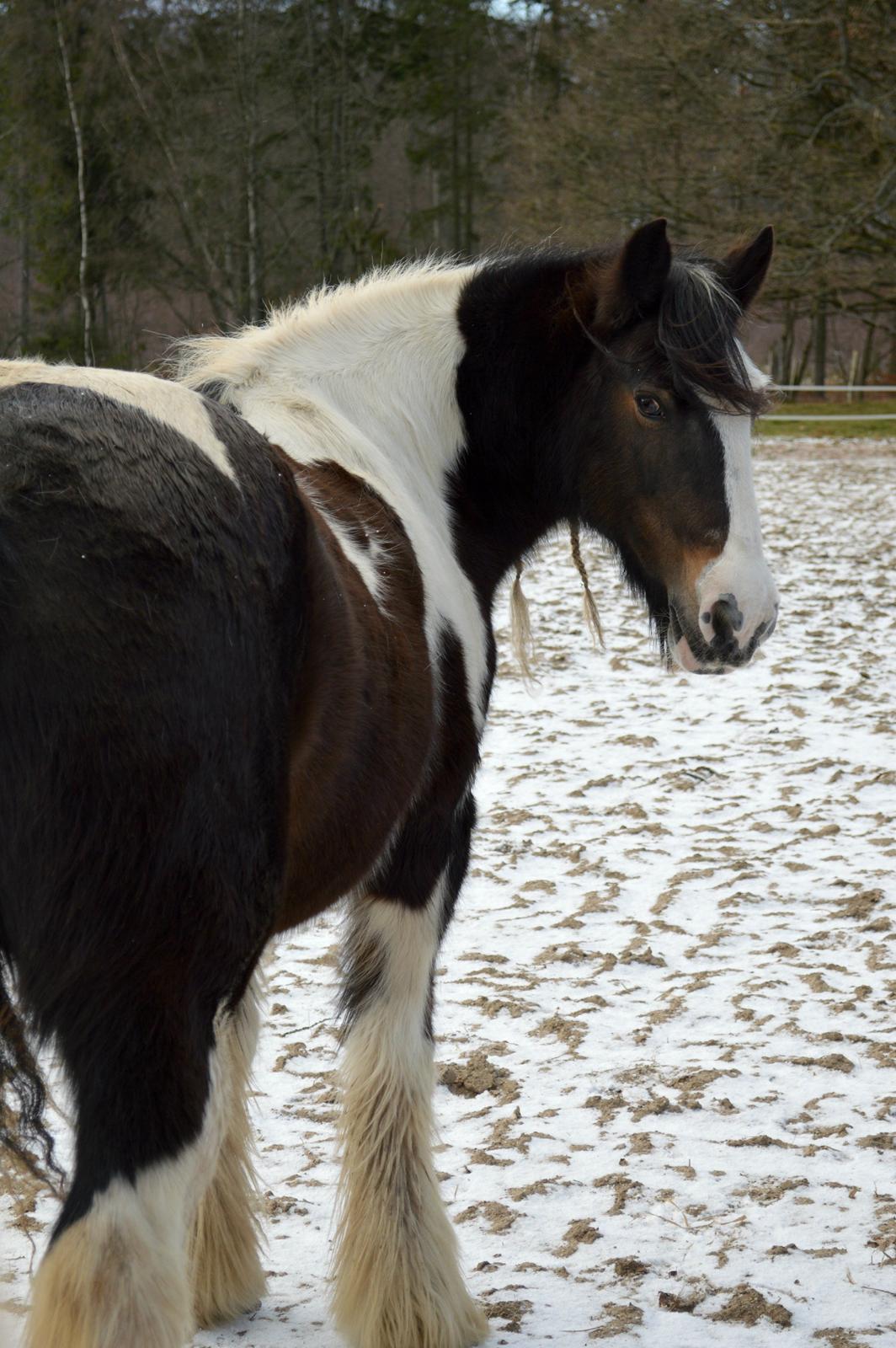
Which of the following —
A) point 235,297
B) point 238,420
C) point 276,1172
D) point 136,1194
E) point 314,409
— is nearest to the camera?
point 136,1194

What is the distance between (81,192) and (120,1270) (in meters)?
21.8

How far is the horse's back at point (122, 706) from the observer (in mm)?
1482

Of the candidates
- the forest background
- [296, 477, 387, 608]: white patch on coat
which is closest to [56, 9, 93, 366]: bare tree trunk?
the forest background

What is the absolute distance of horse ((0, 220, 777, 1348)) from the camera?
1.52 m

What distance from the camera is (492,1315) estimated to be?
8.49ft

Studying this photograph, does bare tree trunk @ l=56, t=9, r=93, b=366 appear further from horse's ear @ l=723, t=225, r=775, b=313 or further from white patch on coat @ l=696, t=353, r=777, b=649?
white patch on coat @ l=696, t=353, r=777, b=649

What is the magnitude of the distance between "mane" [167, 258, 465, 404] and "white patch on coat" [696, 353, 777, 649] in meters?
0.78

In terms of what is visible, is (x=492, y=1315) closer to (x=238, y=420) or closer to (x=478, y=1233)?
(x=478, y=1233)

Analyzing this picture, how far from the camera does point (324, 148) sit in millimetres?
22578

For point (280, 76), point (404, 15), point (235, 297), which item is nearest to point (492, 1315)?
point (235, 297)

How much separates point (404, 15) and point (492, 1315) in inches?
1108

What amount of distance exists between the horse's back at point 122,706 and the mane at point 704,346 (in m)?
1.21

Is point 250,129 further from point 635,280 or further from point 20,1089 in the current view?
point 20,1089

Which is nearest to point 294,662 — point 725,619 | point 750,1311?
point 725,619
